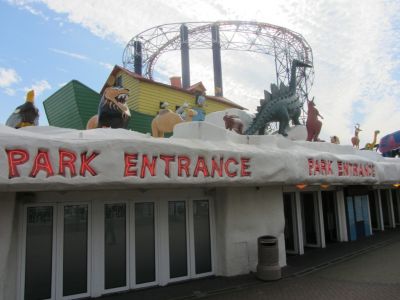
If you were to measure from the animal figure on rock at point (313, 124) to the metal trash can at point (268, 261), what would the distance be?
5332 millimetres

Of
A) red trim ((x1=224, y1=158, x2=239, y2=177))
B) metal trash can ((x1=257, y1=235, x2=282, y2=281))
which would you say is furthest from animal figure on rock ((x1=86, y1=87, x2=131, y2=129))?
metal trash can ((x1=257, y1=235, x2=282, y2=281))

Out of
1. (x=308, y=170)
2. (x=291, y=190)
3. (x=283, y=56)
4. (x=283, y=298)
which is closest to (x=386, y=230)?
(x=291, y=190)

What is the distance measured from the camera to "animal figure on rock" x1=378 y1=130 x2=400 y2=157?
2008cm

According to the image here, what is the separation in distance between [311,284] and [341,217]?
644 cm

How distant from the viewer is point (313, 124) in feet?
41.2

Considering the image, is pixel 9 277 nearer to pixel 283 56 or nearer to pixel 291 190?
pixel 291 190

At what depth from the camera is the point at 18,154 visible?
499cm

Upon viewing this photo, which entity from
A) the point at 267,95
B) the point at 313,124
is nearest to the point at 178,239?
the point at 267,95

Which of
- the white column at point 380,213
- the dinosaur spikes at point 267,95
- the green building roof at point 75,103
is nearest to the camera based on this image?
the green building roof at point 75,103

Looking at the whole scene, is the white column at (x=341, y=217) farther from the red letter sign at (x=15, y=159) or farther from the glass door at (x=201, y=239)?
the red letter sign at (x=15, y=159)

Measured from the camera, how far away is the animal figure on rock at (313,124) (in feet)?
41.1

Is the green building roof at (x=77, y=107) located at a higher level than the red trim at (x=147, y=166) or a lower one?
higher

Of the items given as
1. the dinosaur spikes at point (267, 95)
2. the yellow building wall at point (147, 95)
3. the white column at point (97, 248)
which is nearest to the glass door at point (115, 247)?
the white column at point (97, 248)

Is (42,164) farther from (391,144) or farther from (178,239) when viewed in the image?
(391,144)
